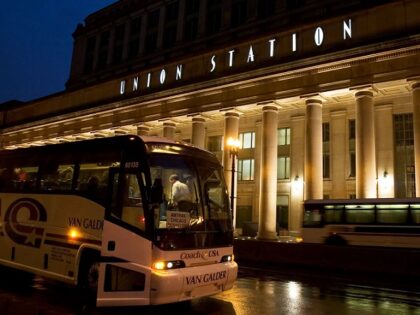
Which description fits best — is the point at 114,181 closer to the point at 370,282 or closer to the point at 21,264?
the point at 21,264

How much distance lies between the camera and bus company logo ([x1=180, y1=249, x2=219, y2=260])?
8.11 meters

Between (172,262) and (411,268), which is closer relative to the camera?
(172,262)

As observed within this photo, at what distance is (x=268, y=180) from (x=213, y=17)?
88.6 ft

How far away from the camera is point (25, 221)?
36.6 ft

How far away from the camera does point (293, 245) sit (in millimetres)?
19672

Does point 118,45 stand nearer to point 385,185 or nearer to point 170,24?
point 170,24

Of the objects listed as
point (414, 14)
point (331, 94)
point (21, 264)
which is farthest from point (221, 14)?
point (21, 264)

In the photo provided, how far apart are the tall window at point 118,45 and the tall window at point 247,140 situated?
2694 cm

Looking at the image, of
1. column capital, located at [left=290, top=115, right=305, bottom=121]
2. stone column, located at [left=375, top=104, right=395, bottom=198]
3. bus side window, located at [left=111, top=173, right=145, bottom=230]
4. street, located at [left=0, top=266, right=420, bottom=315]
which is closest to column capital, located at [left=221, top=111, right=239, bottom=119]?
column capital, located at [left=290, top=115, right=305, bottom=121]

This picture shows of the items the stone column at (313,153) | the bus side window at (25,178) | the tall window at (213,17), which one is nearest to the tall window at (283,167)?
the stone column at (313,153)

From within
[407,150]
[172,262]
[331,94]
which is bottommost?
[172,262]

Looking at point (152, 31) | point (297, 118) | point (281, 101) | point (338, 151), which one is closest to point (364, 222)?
point (281, 101)

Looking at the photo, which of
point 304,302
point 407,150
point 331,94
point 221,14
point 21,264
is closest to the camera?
point 304,302

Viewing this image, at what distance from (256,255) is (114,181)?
45.5ft
